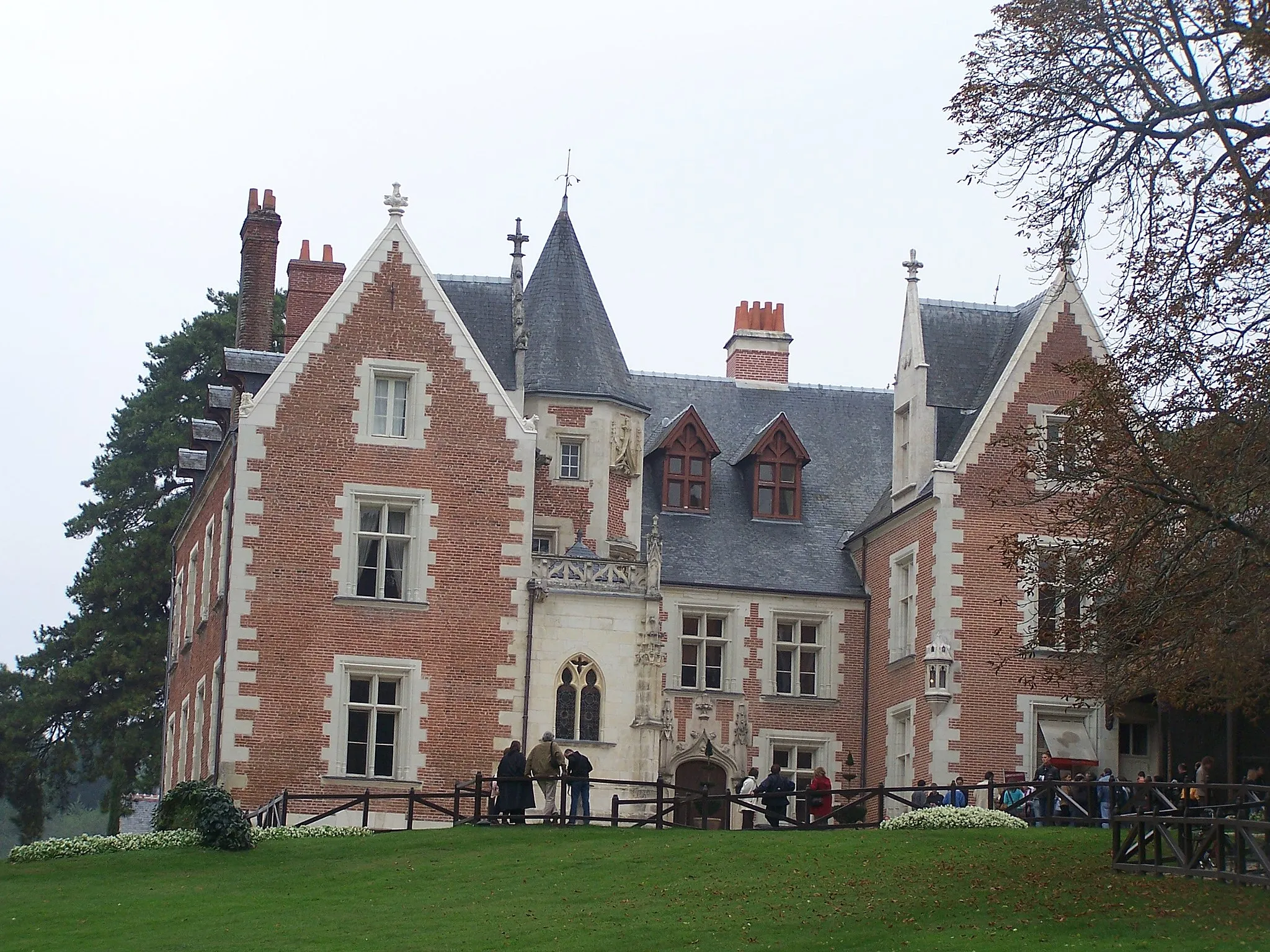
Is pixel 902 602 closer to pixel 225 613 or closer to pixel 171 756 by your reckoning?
pixel 225 613

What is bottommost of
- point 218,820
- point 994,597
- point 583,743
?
point 218,820

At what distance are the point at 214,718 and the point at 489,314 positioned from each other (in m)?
8.96

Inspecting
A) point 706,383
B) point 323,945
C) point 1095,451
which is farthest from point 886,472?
point 323,945

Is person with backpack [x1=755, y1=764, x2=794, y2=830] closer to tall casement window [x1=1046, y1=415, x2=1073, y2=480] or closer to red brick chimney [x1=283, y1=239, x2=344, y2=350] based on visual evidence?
tall casement window [x1=1046, y1=415, x2=1073, y2=480]

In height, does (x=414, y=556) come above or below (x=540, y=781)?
above

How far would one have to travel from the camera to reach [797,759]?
38.0m

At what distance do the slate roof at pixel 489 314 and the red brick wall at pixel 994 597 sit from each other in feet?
27.0

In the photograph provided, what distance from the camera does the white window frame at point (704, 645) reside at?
37.9 meters

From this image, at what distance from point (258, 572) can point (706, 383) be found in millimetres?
12617

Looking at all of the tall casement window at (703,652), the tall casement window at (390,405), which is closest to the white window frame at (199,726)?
the tall casement window at (390,405)

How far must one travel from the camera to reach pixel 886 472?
41.5m

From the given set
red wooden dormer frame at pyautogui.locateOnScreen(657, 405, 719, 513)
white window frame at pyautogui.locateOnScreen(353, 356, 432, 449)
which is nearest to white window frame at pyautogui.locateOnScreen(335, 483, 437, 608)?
white window frame at pyautogui.locateOnScreen(353, 356, 432, 449)

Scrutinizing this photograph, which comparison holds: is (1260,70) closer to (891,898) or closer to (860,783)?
(891,898)

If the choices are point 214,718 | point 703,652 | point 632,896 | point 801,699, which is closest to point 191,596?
point 214,718
